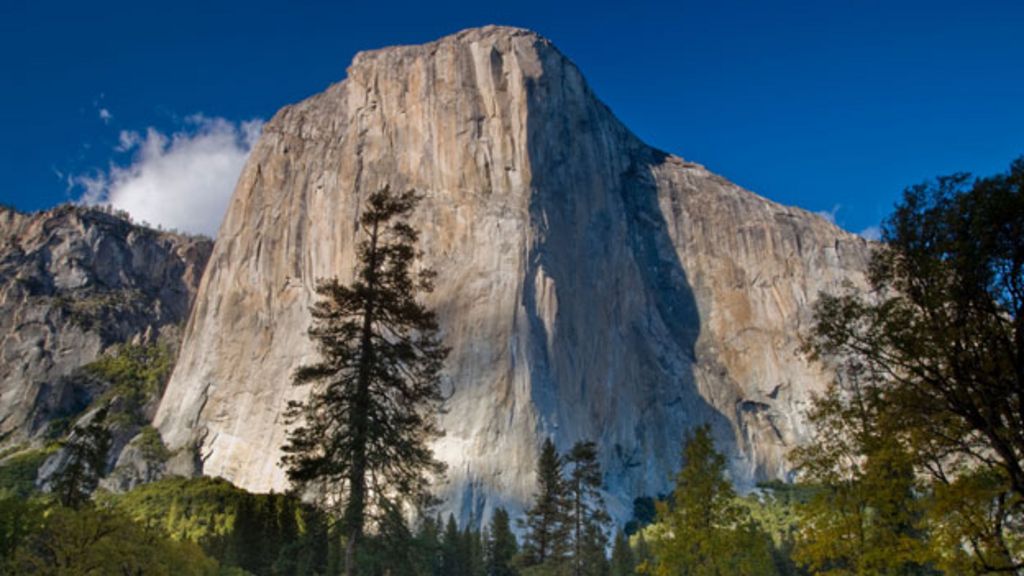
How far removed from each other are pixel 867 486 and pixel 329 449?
38.0 feet

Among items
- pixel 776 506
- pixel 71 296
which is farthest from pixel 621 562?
pixel 71 296

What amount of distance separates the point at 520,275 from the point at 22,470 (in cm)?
7094

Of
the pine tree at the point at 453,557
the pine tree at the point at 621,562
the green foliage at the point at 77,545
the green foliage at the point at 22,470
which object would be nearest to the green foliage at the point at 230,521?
the green foliage at the point at 77,545

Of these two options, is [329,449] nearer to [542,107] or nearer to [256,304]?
[542,107]

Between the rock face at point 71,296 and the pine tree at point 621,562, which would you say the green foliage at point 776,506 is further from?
the rock face at point 71,296

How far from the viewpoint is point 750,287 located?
134375 mm

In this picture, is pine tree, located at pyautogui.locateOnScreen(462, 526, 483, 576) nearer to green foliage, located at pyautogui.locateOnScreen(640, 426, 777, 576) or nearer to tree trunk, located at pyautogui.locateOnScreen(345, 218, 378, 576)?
green foliage, located at pyautogui.locateOnScreen(640, 426, 777, 576)

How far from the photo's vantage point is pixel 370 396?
1922cm

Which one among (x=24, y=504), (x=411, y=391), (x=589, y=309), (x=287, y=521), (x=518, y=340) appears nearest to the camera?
(x=411, y=391)

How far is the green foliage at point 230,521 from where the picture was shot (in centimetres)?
1898

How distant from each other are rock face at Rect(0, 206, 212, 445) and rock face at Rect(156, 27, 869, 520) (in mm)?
33764

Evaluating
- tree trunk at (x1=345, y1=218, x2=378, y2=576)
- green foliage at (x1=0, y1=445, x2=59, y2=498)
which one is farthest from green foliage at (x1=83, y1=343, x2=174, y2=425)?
tree trunk at (x1=345, y1=218, x2=378, y2=576)

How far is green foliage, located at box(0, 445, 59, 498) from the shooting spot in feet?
331

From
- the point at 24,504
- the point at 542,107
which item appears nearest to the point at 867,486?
the point at 24,504
